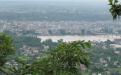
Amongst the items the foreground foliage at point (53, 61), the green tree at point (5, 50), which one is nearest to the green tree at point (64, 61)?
the foreground foliage at point (53, 61)

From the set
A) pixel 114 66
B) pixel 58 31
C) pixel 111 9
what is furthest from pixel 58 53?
pixel 58 31

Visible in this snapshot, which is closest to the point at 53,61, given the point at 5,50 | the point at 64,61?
the point at 64,61

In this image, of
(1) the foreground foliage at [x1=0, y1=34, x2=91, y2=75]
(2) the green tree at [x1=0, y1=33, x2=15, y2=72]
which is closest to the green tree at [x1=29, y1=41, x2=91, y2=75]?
(1) the foreground foliage at [x1=0, y1=34, x2=91, y2=75]

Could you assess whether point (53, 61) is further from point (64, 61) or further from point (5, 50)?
point (5, 50)

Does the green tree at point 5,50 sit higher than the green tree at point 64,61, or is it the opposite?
the green tree at point 5,50

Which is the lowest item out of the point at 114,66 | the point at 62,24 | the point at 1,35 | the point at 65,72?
the point at 62,24

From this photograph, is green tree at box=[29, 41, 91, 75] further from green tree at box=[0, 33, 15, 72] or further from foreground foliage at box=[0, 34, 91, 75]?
green tree at box=[0, 33, 15, 72]

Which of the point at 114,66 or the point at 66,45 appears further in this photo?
the point at 114,66

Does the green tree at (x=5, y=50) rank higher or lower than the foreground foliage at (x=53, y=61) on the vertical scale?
higher

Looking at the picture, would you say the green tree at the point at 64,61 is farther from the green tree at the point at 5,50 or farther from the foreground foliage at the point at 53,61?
the green tree at the point at 5,50

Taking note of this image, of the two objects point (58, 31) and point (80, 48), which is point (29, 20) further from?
point (80, 48)

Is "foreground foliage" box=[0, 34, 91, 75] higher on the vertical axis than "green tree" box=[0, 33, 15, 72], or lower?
lower
